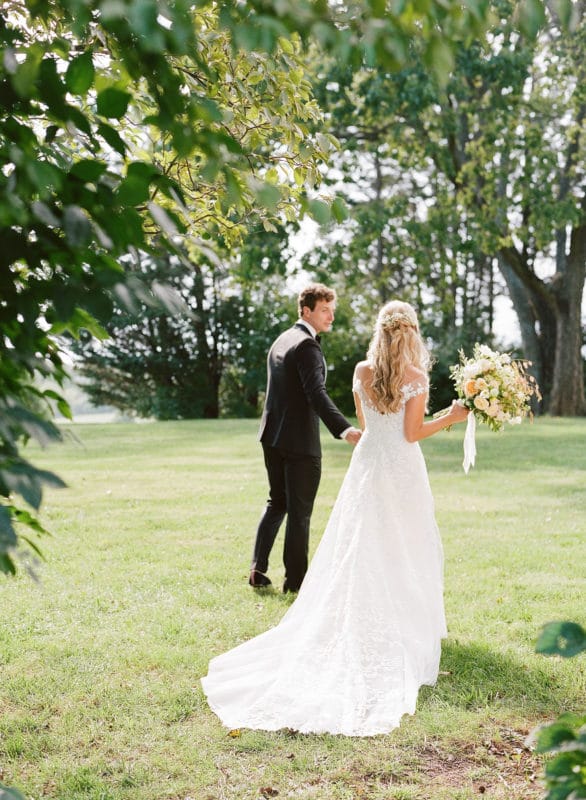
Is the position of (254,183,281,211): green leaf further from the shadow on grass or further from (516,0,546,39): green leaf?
the shadow on grass

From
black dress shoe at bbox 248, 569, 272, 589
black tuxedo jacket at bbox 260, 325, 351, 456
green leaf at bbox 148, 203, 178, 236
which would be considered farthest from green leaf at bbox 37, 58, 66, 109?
black dress shoe at bbox 248, 569, 272, 589

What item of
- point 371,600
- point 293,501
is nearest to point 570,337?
point 293,501

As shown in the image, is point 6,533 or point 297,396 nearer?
point 6,533

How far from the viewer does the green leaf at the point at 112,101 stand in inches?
69.7

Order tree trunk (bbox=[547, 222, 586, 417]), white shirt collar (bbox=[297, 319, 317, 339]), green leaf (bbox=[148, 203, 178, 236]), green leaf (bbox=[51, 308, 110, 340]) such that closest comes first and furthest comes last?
green leaf (bbox=[148, 203, 178, 236]) < green leaf (bbox=[51, 308, 110, 340]) < white shirt collar (bbox=[297, 319, 317, 339]) < tree trunk (bbox=[547, 222, 586, 417])

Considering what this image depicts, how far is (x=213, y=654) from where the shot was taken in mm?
5305

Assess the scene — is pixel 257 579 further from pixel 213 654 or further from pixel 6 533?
pixel 6 533

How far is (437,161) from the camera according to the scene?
786 inches

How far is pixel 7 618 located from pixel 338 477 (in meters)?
7.79

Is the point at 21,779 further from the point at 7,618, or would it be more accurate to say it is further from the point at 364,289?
the point at 364,289

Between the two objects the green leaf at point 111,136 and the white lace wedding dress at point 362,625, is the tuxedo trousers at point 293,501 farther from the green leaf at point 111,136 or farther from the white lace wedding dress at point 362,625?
the green leaf at point 111,136

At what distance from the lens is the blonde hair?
530 cm

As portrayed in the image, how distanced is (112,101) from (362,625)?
3873 mm

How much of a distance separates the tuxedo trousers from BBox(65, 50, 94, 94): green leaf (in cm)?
489
